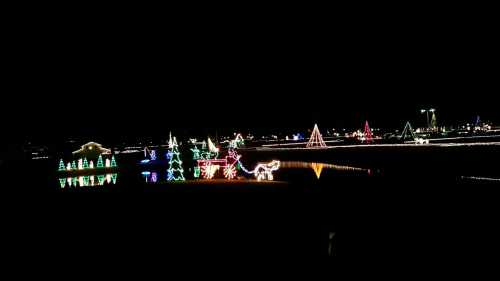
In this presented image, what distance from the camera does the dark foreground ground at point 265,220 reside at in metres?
6.40

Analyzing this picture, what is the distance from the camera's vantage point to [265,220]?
322 inches

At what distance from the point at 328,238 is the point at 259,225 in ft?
4.63

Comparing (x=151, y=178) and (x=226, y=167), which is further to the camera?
(x=151, y=178)

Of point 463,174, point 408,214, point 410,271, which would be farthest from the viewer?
point 463,174

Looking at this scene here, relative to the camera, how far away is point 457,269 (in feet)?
17.5

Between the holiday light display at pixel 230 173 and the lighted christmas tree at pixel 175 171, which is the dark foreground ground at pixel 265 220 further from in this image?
the lighted christmas tree at pixel 175 171

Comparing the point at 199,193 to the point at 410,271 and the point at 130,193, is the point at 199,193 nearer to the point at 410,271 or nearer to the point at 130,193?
the point at 130,193

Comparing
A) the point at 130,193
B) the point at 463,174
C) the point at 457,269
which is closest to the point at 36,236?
the point at 130,193

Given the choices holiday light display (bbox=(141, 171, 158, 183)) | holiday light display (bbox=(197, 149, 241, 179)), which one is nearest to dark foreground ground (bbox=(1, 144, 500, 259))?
holiday light display (bbox=(141, 171, 158, 183))

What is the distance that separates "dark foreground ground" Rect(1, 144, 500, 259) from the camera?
6398mm

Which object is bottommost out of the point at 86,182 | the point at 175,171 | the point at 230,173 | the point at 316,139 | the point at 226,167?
the point at 86,182

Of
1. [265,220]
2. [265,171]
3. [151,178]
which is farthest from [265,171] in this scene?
[265,220]

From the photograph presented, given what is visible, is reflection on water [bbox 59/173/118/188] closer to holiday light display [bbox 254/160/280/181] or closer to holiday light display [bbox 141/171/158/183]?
holiday light display [bbox 141/171/158/183]

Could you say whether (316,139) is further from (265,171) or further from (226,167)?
(265,171)
